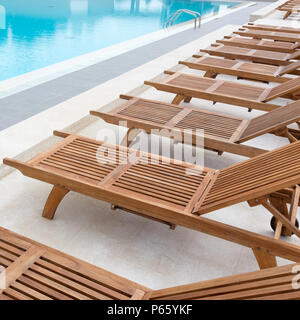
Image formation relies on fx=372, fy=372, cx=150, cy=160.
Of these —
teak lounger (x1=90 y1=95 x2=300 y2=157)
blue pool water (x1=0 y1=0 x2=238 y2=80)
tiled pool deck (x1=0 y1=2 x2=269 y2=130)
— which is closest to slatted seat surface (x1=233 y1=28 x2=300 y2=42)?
tiled pool deck (x1=0 y1=2 x2=269 y2=130)

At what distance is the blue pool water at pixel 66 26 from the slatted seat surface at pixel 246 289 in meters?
6.07

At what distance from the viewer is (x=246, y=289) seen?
4.80ft

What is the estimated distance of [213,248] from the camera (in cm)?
241

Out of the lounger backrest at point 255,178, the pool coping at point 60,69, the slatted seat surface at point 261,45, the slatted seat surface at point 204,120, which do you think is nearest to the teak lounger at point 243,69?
the slatted seat surface at point 261,45

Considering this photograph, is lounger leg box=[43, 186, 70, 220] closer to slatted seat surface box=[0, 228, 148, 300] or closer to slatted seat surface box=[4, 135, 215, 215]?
slatted seat surface box=[4, 135, 215, 215]

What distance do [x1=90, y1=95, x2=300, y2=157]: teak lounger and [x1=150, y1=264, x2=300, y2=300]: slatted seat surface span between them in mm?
1648

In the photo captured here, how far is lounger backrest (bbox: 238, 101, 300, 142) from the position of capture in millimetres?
3053

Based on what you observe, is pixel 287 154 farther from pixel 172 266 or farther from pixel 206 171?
pixel 172 266

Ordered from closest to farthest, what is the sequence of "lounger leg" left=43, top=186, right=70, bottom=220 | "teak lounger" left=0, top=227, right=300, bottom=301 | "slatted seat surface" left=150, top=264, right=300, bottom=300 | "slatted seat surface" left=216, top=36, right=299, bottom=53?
"slatted seat surface" left=150, top=264, right=300, bottom=300, "teak lounger" left=0, top=227, right=300, bottom=301, "lounger leg" left=43, top=186, right=70, bottom=220, "slatted seat surface" left=216, top=36, right=299, bottom=53

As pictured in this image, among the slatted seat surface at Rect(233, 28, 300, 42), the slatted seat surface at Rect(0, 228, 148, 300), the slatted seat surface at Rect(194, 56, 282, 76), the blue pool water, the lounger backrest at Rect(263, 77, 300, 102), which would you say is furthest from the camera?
the blue pool water

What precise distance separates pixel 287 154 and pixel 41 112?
2.63 m

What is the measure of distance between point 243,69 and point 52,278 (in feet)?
14.2

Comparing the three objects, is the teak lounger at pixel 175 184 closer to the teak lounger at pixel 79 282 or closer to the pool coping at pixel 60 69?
the teak lounger at pixel 79 282
